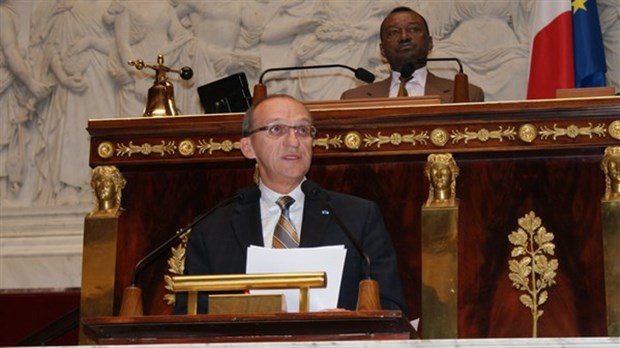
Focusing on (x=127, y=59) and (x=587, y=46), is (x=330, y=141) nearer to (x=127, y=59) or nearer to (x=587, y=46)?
(x=587, y=46)

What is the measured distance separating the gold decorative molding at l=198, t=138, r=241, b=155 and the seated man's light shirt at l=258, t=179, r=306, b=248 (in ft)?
1.54

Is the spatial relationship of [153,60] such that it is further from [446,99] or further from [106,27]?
[446,99]

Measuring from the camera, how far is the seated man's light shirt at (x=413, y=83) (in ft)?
20.0

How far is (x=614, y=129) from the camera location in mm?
4605

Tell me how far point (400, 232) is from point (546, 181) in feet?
1.82

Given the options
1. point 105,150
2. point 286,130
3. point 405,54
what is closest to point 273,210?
point 286,130

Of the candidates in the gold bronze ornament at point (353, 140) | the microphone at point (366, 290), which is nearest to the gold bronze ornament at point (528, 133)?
the gold bronze ornament at point (353, 140)

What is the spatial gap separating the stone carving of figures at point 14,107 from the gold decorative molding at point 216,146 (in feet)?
10.6

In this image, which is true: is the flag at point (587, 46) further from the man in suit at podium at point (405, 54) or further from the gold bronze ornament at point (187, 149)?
the gold bronze ornament at point (187, 149)

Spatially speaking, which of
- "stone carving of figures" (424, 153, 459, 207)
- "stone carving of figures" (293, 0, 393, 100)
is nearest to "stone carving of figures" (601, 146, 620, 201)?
"stone carving of figures" (424, 153, 459, 207)

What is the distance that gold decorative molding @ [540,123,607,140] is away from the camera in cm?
462

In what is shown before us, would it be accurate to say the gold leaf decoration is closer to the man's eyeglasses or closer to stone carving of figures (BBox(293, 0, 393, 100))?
the man's eyeglasses

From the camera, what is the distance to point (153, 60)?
7730 millimetres

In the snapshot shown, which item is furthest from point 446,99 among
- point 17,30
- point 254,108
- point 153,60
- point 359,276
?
point 17,30
